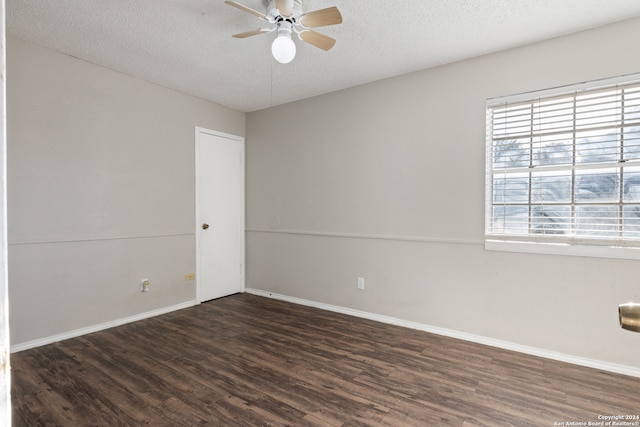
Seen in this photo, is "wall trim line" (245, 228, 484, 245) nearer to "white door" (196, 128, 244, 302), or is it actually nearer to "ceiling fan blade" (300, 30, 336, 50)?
"white door" (196, 128, 244, 302)

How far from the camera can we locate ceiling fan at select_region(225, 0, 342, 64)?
202cm

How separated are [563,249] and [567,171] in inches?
25.4

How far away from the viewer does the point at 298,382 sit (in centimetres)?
229

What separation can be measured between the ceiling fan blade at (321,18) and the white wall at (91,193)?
93.7 inches

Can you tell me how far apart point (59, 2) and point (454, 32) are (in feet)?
9.59

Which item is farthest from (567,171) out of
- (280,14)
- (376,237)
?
(280,14)

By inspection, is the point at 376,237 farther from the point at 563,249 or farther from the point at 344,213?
the point at 563,249

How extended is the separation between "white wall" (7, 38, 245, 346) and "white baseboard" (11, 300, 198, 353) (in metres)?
0.03

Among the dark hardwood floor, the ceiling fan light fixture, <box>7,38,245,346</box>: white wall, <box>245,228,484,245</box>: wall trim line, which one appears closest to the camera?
the dark hardwood floor

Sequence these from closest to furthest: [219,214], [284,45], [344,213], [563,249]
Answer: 1. [284,45]
2. [563,249]
3. [344,213]
4. [219,214]

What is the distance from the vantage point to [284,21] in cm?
228

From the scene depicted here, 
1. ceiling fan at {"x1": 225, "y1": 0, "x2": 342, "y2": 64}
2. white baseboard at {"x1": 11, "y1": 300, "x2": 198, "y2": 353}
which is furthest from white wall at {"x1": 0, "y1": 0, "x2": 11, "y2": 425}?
white baseboard at {"x1": 11, "y1": 300, "x2": 198, "y2": 353}

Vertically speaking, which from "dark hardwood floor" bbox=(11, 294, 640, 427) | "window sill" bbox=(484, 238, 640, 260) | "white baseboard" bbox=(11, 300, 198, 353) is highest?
"window sill" bbox=(484, 238, 640, 260)

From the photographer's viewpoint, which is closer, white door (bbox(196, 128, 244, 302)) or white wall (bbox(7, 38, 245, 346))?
white wall (bbox(7, 38, 245, 346))
